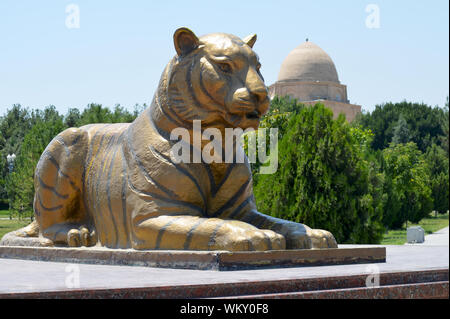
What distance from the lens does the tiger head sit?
554 centimetres

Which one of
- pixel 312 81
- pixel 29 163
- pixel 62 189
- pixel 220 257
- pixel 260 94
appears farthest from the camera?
pixel 312 81

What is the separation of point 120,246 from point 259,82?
83.9 inches

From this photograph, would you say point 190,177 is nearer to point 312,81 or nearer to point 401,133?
point 401,133

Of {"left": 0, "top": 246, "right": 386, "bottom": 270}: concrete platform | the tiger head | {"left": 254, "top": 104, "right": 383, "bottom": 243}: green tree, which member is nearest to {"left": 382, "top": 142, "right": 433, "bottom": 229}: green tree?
{"left": 254, "top": 104, "right": 383, "bottom": 243}: green tree

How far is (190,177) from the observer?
5848 mm

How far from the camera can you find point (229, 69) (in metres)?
5.70

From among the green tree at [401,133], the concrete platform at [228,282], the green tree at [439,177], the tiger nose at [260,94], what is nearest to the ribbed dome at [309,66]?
the green tree at [401,133]

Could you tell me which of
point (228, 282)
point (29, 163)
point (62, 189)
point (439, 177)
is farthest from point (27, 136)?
point (439, 177)

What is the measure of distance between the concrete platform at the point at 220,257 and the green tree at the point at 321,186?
7587mm

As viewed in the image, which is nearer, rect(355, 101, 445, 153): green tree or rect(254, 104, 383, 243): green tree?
rect(254, 104, 383, 243): green tree

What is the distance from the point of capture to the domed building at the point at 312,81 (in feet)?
197

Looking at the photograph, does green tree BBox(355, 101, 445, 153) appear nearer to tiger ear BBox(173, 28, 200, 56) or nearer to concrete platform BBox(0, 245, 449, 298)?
tiger ear BBox(173, 28, 200, 56)

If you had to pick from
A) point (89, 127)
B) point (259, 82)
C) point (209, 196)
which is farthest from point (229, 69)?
point (89, 127)

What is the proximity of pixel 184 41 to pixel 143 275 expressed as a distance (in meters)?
2.35
